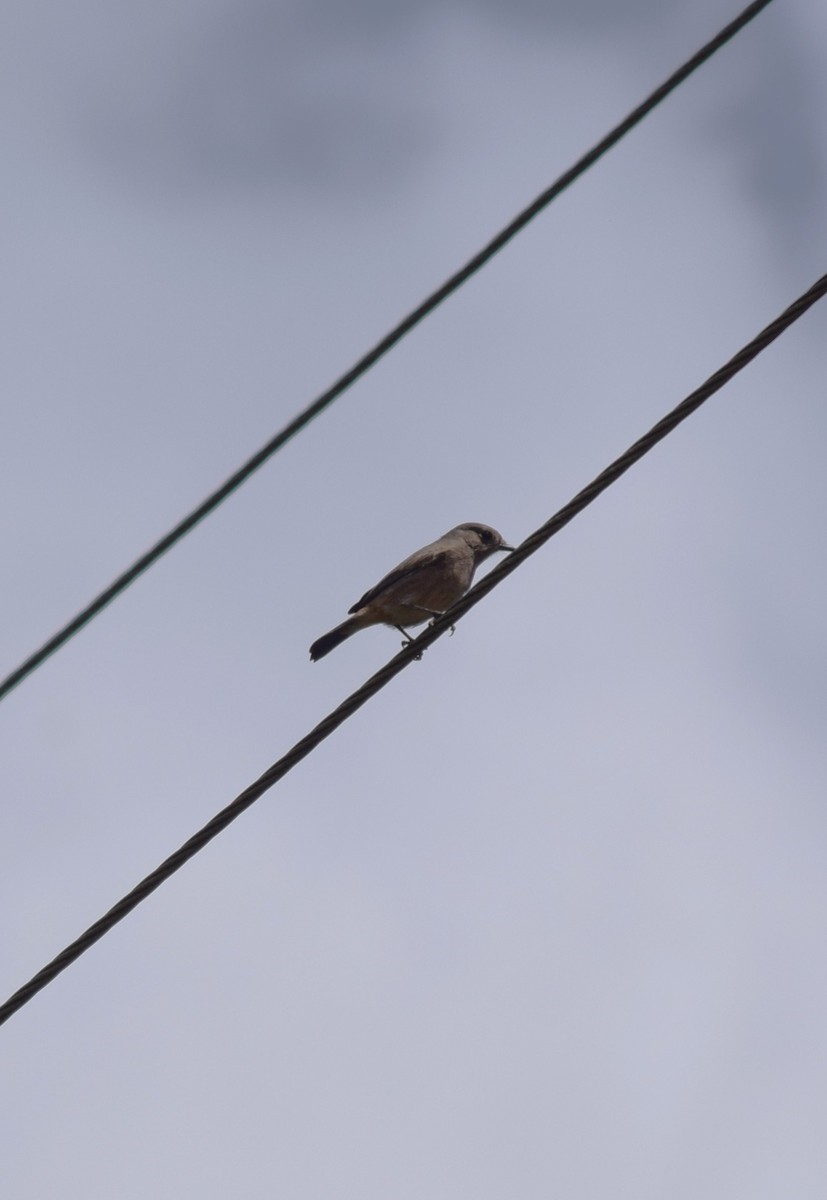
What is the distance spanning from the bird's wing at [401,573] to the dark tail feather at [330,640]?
0.65 ft

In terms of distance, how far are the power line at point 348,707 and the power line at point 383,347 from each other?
0.77 meters

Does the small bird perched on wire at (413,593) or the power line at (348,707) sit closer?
the power line at (348,707)

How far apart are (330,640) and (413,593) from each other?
77 centimetres

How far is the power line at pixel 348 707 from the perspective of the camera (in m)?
5.26

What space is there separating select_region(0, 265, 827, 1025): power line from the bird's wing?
5392 millimetres

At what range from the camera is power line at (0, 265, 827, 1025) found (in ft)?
17.3

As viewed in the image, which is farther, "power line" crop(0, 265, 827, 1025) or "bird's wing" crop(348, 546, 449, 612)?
"bird's wing" crop(348, 546, 449, 612)

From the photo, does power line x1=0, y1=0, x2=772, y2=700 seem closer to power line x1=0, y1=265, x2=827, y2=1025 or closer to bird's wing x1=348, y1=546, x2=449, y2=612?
power line x1=0, y1=265, x2=827, y2=1025

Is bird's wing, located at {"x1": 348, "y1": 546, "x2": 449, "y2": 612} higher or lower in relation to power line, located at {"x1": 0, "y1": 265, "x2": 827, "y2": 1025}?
higher

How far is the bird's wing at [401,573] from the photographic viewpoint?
11.4m

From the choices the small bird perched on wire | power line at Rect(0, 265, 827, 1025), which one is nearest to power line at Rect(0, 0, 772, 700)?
power line at Rect(0, 265, 827, 1025)

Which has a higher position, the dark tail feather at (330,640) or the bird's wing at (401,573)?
the bird's wing at (401,573)

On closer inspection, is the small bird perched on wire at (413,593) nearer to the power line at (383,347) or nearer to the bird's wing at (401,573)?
the bird's wing at (401,573)

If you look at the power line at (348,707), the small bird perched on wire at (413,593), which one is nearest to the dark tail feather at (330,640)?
the small bird perched on wire at (413,593)
